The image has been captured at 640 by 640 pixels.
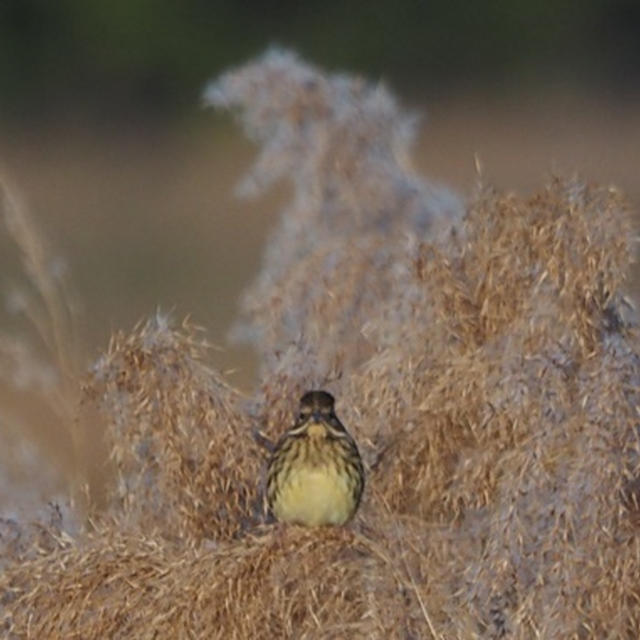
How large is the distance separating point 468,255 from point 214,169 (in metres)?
9.19

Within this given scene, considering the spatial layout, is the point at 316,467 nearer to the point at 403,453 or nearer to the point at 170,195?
the point at 403,453

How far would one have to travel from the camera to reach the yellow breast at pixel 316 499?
504 cm

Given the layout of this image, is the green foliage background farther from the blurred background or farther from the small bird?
the small bird

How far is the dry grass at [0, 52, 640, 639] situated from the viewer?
4.64 meters

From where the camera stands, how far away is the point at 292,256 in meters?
5.98

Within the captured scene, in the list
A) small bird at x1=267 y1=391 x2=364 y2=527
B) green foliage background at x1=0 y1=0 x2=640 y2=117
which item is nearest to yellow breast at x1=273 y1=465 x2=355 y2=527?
small bird at x1=267 y1=391 x2=364 y2=527

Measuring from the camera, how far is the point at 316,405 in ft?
17.0

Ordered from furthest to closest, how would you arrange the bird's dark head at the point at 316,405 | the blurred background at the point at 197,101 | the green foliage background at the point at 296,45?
1. the green foliage background at the point at 296,45
2. the blurred background at the point at 197,101
3. the bird's dark head at the point at 316,405

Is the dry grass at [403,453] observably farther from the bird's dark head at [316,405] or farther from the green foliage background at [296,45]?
the green foliage background at [296,45]

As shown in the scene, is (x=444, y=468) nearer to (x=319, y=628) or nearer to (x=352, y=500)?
(x=352, y=500)

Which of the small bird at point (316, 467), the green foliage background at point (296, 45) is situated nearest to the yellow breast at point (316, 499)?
the small bird at point (316, 467)

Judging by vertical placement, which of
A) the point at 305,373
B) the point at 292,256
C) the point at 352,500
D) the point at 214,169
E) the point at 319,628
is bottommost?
the point at 319,628

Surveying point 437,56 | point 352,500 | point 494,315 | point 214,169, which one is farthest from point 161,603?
point 437,56

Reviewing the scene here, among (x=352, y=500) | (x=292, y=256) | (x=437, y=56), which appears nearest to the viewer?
(x=352, y=500)
